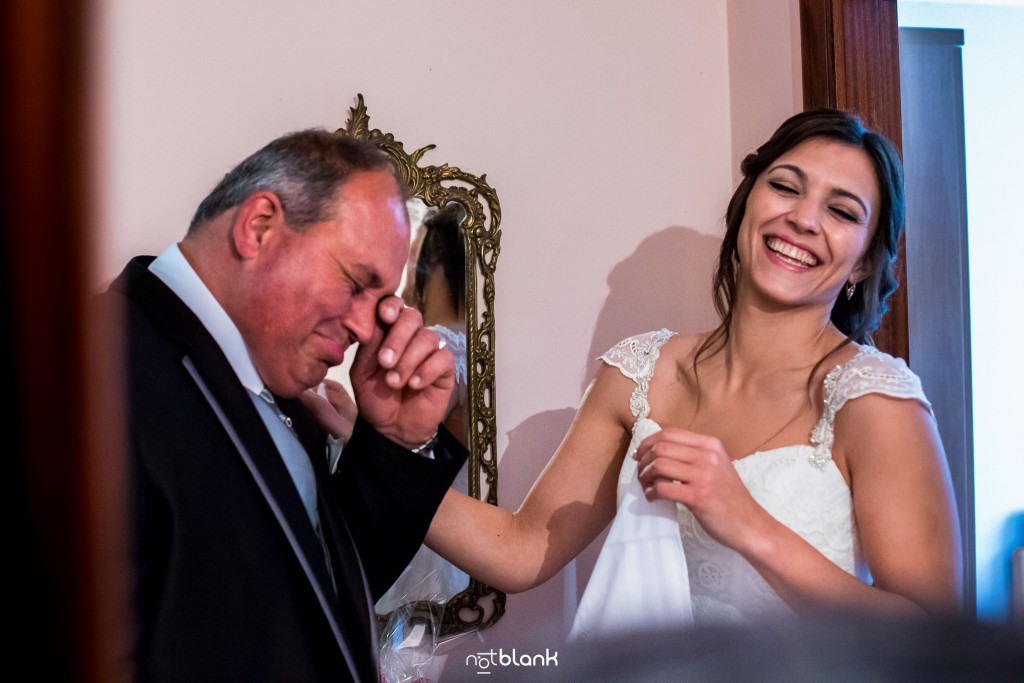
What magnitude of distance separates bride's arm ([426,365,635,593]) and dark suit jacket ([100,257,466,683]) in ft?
2.09

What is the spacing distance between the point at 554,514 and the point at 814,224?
0.69 m

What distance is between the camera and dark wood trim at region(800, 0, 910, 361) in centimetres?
215

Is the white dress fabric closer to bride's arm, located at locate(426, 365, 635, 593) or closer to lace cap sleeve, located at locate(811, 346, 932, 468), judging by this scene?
lace cap sleeve, located at locate(811, 346, 932, 468)

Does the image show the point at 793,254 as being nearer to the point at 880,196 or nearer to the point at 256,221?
the point at 880,196

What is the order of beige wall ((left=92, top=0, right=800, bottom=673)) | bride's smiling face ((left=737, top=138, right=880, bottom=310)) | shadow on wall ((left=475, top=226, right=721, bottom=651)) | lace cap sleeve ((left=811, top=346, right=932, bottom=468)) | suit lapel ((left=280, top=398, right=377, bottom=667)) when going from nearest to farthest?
suit lapel ((left=280, top=398, right=377, bottom=667)) → lace cap sleeve ((left=811, top=346, right=932, bottom=468)) → bride's smiling face ((left=737, top=138, right=880, bottom=310)) → beige wall ((left=92, top=0, right=800, bottom=673)) → shadow on wall ((left=475, top=226, right=721, bottom=651))

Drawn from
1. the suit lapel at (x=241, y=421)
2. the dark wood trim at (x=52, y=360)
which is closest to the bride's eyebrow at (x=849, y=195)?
the suit lapel at (x=241, y=421)

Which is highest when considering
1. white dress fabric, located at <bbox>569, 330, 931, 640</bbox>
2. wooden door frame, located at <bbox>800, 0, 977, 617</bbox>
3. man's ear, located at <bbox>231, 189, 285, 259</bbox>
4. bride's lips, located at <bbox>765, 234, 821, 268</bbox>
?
wooden door frame, located at <bbox>800, 0, 977, 617</bbox>

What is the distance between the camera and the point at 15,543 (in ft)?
0.46

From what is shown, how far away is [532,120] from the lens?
2381 mm

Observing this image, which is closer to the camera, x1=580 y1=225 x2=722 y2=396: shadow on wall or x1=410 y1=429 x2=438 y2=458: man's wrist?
x1=410 y1=429 x2=438 y2=458: man's wrist

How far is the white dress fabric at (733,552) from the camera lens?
5.14 feet

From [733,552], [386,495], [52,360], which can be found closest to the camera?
[52,360]

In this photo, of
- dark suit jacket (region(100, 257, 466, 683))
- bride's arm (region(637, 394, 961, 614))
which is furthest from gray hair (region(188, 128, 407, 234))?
bride's arm (region(637, 394, 961, 614))

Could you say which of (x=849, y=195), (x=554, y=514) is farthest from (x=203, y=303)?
(x=849, y=195)
